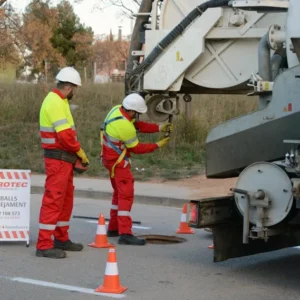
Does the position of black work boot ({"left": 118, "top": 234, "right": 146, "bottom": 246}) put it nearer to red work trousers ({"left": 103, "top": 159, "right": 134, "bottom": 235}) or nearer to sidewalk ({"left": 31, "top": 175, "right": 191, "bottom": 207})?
red work trousers ({"left": 103, "top": 159, "right": 134, "bottom": 235})

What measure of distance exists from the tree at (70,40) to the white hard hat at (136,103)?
4045 centimetres

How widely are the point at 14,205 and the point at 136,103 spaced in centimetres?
184

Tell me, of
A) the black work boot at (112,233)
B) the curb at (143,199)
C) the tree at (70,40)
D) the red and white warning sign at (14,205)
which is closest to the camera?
the red and white warning sign at (14,205)

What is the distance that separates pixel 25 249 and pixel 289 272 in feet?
9.74

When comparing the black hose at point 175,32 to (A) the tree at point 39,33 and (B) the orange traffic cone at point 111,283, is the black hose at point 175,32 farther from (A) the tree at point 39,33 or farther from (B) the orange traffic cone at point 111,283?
(A) the tree at point 39,33

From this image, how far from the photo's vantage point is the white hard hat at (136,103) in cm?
893

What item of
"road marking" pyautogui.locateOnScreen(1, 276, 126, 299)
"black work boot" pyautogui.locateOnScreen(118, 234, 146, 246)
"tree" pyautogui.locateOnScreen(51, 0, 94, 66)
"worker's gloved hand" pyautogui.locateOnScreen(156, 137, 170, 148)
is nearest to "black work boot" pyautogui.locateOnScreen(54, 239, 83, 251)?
"black work boot" pyautogui.locateOnScreen(118, 234, 146, 246)

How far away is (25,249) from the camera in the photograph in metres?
9.00

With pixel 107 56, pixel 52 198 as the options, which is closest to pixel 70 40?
pixel 107 56

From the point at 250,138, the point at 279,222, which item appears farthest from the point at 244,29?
the point at 279,222

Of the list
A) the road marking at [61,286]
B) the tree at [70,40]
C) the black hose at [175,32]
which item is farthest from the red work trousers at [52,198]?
the tree at [70,40]

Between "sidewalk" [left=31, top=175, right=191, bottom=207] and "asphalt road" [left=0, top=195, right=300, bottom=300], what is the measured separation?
3813 millimetres

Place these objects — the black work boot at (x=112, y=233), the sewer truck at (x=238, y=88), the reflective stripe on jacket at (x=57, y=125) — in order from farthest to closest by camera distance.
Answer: the black work boot at (x=112, y=233) → the reflective stripe on jacket at (x=57, y=125) → the sewer truck at (x=238, y=88)

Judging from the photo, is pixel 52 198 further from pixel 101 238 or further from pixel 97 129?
pixel 97 129
